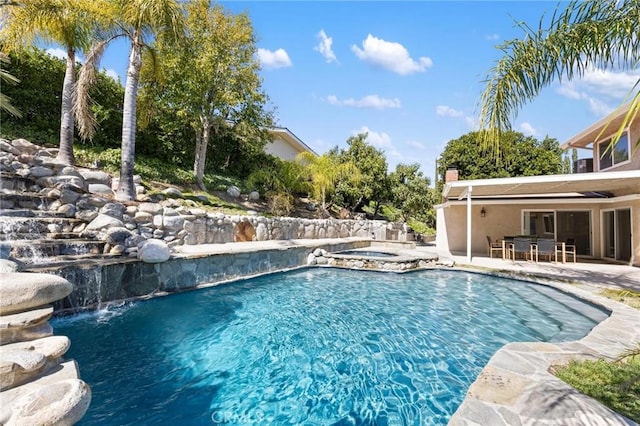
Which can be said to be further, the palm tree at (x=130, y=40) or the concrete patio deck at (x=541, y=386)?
the palm tree at (x=130, y=40)

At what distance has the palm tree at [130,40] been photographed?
1021cm

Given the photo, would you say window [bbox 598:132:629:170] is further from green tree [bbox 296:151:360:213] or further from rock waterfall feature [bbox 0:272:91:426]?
rock waterfall feature [bbox 0:272:91:426]

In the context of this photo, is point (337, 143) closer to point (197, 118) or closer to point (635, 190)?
point (197, 118)

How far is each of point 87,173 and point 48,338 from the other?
32.5 feet

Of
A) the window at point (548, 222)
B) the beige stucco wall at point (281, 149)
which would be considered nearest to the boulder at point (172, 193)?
the beige stucco wall at point (281, 149)

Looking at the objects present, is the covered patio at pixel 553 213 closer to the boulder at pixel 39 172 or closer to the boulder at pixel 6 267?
the boulder at pixel 6 267

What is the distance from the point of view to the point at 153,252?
743 centimetres

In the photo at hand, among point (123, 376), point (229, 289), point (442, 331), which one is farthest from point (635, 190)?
point (123, 376)

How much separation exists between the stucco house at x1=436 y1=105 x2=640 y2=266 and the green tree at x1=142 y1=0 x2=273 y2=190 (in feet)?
37.1

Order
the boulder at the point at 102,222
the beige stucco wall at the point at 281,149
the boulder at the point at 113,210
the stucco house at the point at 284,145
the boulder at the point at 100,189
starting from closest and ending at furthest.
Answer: the boulder at the point at 102,222 < the boulder at the point at 113,210 < the boulder at the point at 100,189 < the stucco house at the point at 284,145 < the beige stucco wall at the point at 281,149

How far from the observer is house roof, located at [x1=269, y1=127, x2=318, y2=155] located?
24812 mm

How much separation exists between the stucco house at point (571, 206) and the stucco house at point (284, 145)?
1359 centimetres

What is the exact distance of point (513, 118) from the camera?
5.75 m

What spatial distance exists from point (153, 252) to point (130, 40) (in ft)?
27.8
